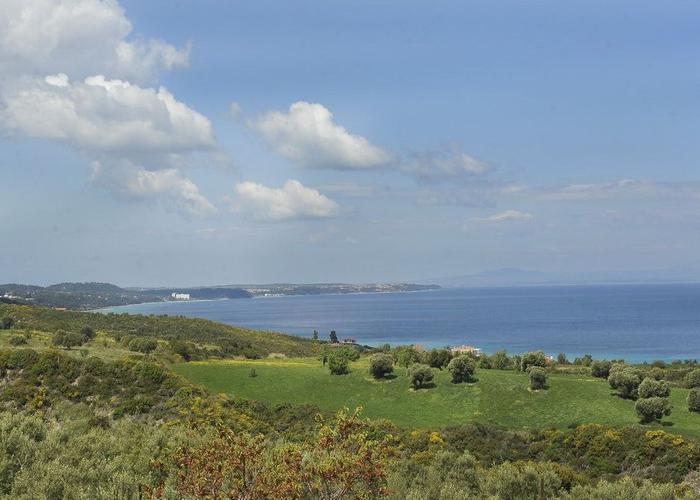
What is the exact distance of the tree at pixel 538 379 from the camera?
143 feet

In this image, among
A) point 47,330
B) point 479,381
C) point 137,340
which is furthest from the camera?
point 47,330

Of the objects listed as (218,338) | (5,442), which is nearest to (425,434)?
(5,442)

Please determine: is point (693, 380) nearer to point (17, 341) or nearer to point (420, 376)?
point (420, 376)

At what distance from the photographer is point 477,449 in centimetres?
3322

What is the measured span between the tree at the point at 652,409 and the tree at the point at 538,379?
25.4 feet

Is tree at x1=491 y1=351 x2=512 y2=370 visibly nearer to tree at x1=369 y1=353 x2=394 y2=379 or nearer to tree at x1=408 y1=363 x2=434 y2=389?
tree at x1=369 y1=353 x2=394 y2=379

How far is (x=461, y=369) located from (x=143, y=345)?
1547 inches

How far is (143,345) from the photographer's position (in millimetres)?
66500

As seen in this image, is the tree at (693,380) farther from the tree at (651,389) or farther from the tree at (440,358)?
the tree at (440,358)

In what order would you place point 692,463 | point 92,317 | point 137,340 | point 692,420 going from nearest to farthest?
point 692,463 < point 692,420 < point 137,340 < point 92,317

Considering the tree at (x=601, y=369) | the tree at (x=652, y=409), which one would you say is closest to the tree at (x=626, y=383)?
the tree at (x=652, y=409)

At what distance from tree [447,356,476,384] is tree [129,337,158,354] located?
123ft

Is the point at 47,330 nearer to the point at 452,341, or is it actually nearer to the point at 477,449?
the point at 477,449

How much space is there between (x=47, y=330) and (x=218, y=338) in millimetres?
29995
